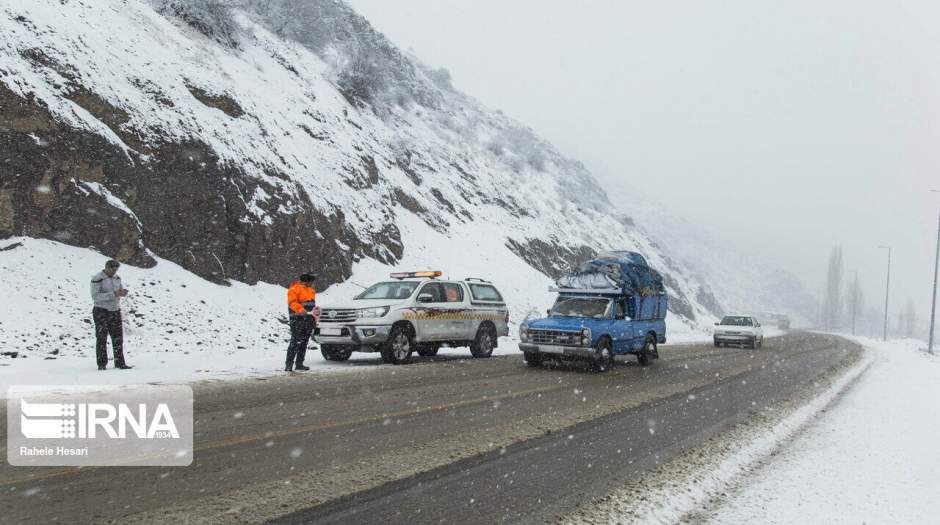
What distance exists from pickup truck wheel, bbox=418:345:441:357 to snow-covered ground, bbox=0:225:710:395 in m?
1.09

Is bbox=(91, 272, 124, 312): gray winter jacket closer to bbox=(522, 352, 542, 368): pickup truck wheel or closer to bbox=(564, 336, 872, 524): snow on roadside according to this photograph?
bbox=(522, 352, 542, 368): pickup truck wheel

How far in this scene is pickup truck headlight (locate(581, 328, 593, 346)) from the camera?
13422 mm

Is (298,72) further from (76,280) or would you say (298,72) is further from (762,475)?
(762,475)

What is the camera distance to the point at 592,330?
44.6 feet

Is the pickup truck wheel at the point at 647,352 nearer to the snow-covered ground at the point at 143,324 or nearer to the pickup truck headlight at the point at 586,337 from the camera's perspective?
the pickup truck headlight at the point at 586,337

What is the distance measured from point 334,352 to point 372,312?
1.63 m

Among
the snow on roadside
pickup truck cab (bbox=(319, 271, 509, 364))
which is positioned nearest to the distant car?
pickup truck cab (bbox=(319, 271, 509, 364))

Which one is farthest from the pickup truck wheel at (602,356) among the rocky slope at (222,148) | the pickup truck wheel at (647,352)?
the rocky slope at (222,148)

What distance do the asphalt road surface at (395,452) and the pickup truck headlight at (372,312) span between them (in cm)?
209

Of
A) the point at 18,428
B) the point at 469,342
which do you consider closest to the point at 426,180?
the point at 469,342

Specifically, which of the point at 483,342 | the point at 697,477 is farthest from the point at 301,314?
the point at 697,477

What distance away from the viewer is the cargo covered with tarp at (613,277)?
15.8 meters

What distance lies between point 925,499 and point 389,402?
6210 mm

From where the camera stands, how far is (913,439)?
26.4 ft
